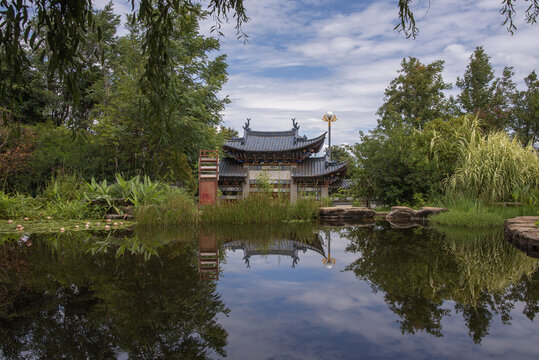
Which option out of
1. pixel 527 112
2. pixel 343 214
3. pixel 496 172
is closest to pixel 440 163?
pixel 496 172

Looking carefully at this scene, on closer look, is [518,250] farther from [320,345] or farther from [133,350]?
[133,350]

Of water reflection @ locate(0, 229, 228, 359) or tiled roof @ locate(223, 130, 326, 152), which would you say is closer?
water reflection @ locate(0, 229, 228, 359)

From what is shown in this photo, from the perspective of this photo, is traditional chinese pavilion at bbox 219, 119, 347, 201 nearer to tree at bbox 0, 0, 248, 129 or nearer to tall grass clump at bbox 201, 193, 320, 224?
tall grass clump at bbox 201, 193, 320, 224

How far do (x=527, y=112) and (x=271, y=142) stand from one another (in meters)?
16.5

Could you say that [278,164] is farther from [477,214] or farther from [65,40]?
[65,40]

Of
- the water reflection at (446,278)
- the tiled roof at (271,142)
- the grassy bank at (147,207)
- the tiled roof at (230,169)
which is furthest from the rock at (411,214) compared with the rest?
the tiled roof at (230,169)

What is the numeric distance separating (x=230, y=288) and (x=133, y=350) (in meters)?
1.25

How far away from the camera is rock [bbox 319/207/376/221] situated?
9.94 metres

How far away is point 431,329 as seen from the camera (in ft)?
7.02

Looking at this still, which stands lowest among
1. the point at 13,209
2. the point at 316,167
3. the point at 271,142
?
the point at 13,209

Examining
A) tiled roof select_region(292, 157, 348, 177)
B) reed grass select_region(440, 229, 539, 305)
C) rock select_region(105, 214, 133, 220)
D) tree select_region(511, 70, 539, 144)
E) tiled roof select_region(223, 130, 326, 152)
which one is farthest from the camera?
tree select_region(511, 70, 539, 144)

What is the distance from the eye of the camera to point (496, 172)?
927cm

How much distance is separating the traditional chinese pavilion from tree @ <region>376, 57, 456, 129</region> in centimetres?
554

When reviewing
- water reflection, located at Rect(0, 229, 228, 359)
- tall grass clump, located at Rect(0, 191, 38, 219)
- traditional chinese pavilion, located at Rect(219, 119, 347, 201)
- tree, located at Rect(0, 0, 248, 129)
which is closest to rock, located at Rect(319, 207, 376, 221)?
water reflection, located at Rect(0, 229, 228, 359)
